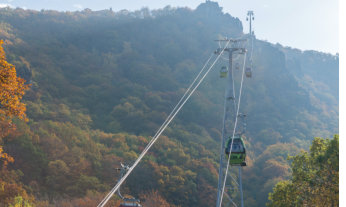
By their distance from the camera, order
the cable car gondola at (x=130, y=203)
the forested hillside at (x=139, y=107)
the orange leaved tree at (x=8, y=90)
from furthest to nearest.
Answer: the forested hillside at (x=139, y=107) < the orange leaved tree at (x=8, y=90) < the cable car gondola at (x=130, y=203)

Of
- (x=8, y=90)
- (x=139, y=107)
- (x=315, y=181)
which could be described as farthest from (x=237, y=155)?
(x=139, y=107)

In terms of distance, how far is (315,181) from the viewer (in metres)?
18.8

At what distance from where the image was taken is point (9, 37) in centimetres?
9000

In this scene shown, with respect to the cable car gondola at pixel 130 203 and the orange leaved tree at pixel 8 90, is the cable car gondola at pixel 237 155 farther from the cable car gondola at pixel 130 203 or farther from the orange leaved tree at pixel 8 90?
the orange leaved tree at pixel 8 90

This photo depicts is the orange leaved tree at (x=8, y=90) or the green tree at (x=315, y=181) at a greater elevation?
the orange leaved tree at (x=8, y=90)

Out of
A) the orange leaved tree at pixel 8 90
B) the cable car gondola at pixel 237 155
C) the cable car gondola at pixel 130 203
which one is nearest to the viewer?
the cable car gondola at pixel 130 203

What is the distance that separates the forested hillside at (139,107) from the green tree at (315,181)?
2070 centimetres

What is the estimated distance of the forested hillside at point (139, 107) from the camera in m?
→ 43.4

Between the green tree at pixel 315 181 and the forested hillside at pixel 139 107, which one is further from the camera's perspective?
the forested hillside at pixel 139 107

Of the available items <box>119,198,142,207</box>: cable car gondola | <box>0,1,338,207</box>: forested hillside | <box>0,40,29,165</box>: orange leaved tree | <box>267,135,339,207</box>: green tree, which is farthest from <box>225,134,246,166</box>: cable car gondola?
<box>0,1,338,207</box>: forested hillside

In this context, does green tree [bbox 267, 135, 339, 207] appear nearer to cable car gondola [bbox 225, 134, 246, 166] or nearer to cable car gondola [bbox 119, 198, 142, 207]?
cable car gondola [bbox 225, 134, 246, 166]

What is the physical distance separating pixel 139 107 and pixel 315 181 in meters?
59.4

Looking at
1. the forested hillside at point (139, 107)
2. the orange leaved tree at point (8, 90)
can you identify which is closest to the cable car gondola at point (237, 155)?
the orange leaved tree at point (8, 90)

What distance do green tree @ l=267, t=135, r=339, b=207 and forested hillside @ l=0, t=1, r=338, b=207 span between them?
67.9 ft
